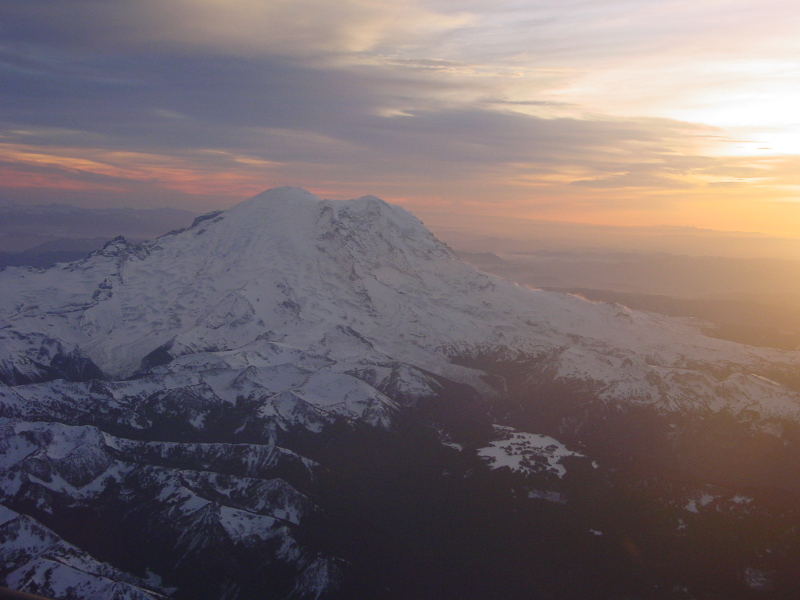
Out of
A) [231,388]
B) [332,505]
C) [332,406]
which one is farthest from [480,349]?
[332,505]

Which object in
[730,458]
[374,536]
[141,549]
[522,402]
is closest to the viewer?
[141,549]

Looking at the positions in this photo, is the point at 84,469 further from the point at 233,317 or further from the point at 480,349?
the point at 480,349

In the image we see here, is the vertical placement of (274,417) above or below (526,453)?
above

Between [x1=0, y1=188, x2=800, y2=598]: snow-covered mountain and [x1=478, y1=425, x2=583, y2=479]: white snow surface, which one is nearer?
[x1=0, y1=188, x2=800, y2=598]: snow-covered mountain

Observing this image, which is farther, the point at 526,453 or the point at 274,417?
the point at 274,417

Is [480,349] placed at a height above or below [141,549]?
above

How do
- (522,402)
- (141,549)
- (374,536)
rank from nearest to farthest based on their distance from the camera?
(141,549), (374,536), (522,402)

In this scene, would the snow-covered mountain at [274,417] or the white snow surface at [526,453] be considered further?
the white snow surface at [526,453]

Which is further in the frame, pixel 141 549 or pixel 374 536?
pixel 374 536
